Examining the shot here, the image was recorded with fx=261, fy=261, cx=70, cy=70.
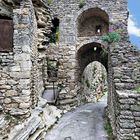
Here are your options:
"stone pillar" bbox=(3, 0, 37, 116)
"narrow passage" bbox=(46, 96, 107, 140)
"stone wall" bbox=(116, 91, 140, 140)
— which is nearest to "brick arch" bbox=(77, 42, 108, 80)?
"narrow passage" bbox=(46, 96, 107, 140)

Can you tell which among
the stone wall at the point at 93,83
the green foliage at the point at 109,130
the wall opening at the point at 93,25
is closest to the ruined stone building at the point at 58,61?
the wall opening at the point at 93,25

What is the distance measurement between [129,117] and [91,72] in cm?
1334

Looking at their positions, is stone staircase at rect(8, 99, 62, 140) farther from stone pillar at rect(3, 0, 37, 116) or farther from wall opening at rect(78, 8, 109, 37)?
wall opening at rect(78, 8, 109, 37)

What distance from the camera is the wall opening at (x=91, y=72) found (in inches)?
595

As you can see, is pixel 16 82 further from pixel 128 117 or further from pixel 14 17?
pixel 128 117

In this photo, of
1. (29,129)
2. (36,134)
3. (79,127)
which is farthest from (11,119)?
(79,127)

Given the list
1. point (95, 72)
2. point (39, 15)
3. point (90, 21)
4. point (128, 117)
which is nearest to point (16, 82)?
point (128, 117)

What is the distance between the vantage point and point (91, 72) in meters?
19.5

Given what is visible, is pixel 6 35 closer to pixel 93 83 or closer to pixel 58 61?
pixel 58 61

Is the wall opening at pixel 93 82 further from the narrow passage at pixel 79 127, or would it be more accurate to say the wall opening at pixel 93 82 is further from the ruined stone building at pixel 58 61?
the narrow passage at pixel 79 127

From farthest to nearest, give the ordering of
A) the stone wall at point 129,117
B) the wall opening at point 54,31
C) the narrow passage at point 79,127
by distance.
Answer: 1. the wall opening at point 54,31
2. the narrow passage at point 79,127
3. the stone wall at point 129,117

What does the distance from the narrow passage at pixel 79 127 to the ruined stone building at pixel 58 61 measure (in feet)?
1.28

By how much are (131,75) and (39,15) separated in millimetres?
5220

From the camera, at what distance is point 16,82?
7719 millimetres
